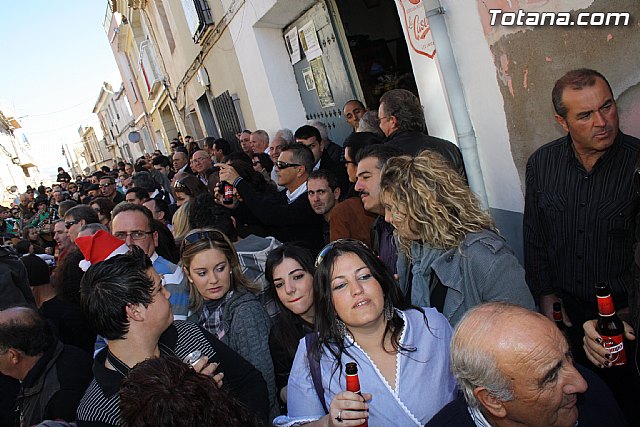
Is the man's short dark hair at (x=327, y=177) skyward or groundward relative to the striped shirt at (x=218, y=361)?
skyward

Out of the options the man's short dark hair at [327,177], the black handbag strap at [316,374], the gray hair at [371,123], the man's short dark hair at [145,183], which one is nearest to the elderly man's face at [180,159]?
the man's short dark hair at [145,183]

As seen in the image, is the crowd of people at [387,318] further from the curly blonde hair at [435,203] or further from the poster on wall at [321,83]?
the poster on wall at [321,83]

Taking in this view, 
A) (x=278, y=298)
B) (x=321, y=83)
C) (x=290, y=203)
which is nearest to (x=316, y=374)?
(x=278, y=298)

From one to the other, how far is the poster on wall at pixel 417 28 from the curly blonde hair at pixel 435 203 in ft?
6.50

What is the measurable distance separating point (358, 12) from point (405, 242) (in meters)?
6.81

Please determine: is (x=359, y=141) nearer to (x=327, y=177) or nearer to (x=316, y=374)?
(x=327, y=177)

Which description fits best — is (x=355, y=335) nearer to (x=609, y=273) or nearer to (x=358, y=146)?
(x=609, y=273)

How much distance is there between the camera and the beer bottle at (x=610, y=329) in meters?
2.03

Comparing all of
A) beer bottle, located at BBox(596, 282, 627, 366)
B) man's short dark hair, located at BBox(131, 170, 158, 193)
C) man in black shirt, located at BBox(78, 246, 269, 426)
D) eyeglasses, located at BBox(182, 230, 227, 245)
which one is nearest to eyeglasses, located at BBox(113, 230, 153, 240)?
eyeglasses, located at BBox(182, 230, 227, 245)

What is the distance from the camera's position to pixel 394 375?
2014mm

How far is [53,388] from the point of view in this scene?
8.26 feet

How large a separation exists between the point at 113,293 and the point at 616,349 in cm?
209

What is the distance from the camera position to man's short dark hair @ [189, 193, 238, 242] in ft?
12.5

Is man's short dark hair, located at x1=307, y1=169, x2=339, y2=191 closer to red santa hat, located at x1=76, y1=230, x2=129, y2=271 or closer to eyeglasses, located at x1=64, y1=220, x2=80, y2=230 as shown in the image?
red santa hat, located at x1=76, y1=230, x2=129, y2=271
